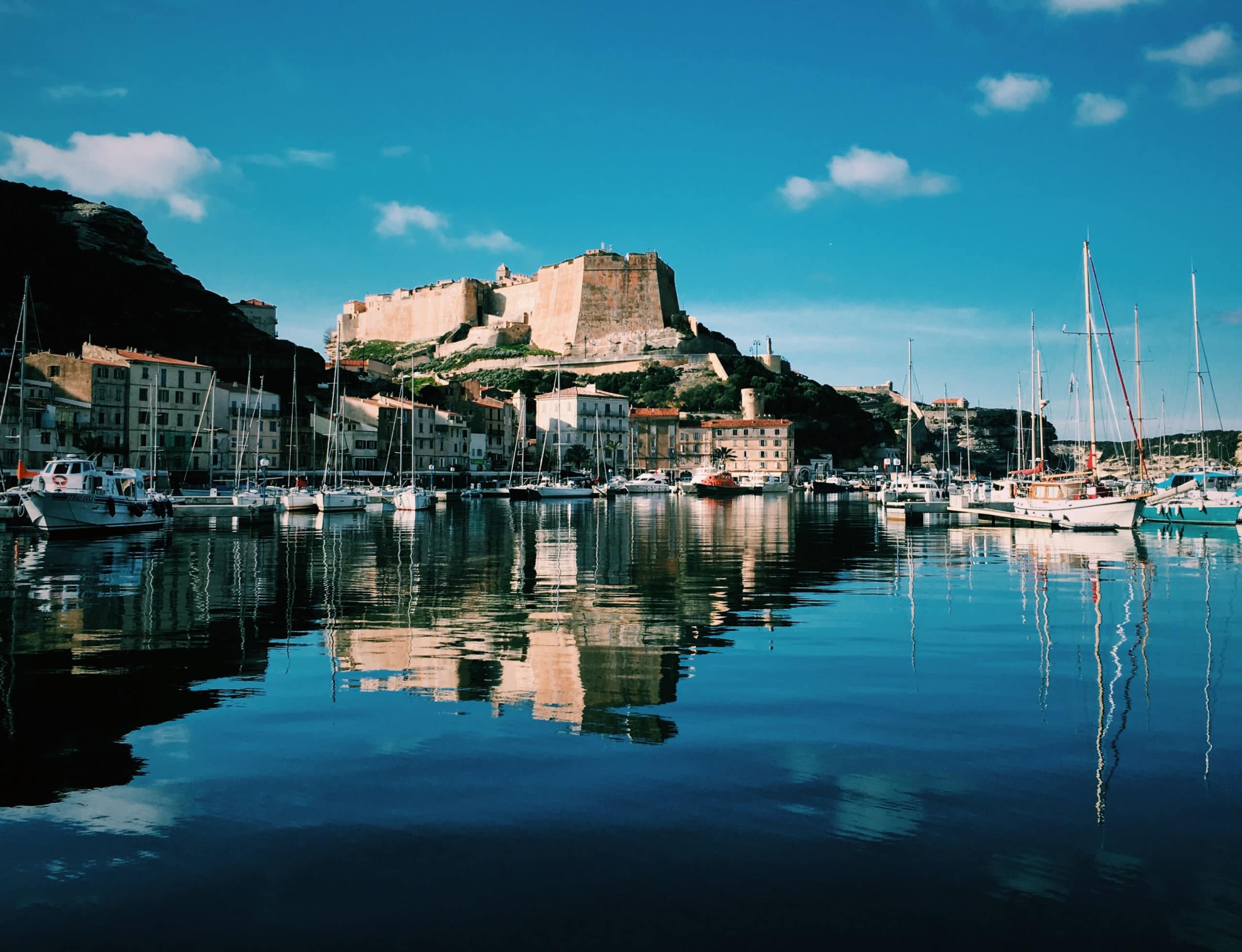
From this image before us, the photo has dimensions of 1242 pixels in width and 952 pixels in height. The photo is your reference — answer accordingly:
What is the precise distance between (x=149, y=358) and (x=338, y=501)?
26.8 metres

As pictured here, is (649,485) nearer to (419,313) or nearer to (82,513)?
(82,513)

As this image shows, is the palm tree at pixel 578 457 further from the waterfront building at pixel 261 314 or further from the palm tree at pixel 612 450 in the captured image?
the waterfront building at pixel 261 314

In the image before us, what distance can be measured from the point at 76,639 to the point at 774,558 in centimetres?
1604

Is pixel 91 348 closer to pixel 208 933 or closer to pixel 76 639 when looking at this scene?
pixel 76 639

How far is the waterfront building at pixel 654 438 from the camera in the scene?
349ft

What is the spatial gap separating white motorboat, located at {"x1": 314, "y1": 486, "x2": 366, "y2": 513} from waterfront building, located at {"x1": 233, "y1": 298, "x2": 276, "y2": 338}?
6082 cm

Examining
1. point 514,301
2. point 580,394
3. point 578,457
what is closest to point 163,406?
point 578,457

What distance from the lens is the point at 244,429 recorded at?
235ft

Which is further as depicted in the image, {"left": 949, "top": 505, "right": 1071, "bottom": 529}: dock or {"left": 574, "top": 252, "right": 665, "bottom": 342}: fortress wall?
{"left": 574, "top": 252, "right": 665, "bottom": 342}: fortress wall

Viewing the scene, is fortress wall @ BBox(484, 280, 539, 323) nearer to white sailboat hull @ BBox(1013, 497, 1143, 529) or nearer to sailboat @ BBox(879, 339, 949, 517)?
sailboat @ BBox(879, 339, 949, 517)

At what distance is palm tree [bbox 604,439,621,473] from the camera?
102312 millimetres

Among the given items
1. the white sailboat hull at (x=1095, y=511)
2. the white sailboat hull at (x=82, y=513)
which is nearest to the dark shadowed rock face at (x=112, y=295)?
the white sailboat hull at (x=82, y=513)

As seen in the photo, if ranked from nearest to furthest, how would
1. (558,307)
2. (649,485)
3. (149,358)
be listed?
(149,358), (649,485), (558,307)

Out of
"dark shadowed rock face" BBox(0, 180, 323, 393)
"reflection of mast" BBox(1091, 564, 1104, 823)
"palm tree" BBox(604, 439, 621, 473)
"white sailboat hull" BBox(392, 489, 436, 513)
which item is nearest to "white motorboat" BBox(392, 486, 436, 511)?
"white sailboat hull" BBox(392, 489, 436, 513)
